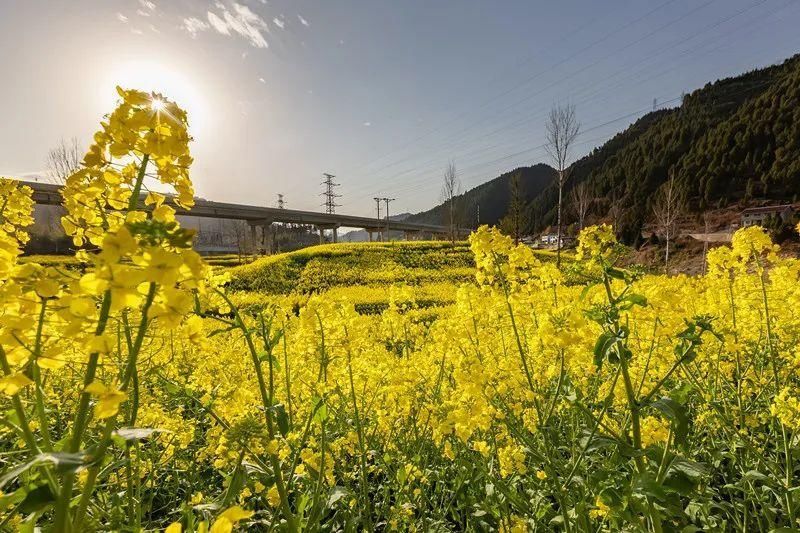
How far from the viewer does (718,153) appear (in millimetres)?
58875

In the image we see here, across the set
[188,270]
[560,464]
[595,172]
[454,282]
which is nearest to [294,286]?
[454,282]

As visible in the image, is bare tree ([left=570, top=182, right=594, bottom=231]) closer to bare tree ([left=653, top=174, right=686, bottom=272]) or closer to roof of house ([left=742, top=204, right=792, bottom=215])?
bare tree ([left=653, top=174, right=686, bottom=272])

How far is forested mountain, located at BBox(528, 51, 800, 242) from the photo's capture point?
5247cm

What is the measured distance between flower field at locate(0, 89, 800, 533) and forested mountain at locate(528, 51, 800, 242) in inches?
1794

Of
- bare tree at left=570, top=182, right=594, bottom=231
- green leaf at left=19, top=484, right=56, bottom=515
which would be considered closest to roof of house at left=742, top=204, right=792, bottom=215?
bare tree at left=570, top=182, right=594, bottom=231

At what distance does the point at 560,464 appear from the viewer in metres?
2.36

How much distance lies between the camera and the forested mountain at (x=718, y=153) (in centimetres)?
5247

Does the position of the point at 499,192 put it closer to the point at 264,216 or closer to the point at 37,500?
the point at 264,216

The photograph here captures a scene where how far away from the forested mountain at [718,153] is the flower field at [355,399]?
149 feet

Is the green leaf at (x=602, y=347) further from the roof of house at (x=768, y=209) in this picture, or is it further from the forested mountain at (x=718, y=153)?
the roof of house at (x=768, y=209)

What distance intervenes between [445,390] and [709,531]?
185cm

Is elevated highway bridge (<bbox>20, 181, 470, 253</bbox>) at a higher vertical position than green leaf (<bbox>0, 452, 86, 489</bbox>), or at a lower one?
higher

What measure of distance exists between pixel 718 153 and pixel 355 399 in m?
74.6

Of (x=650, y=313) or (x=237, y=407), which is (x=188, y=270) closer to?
(x=237, y=407)
